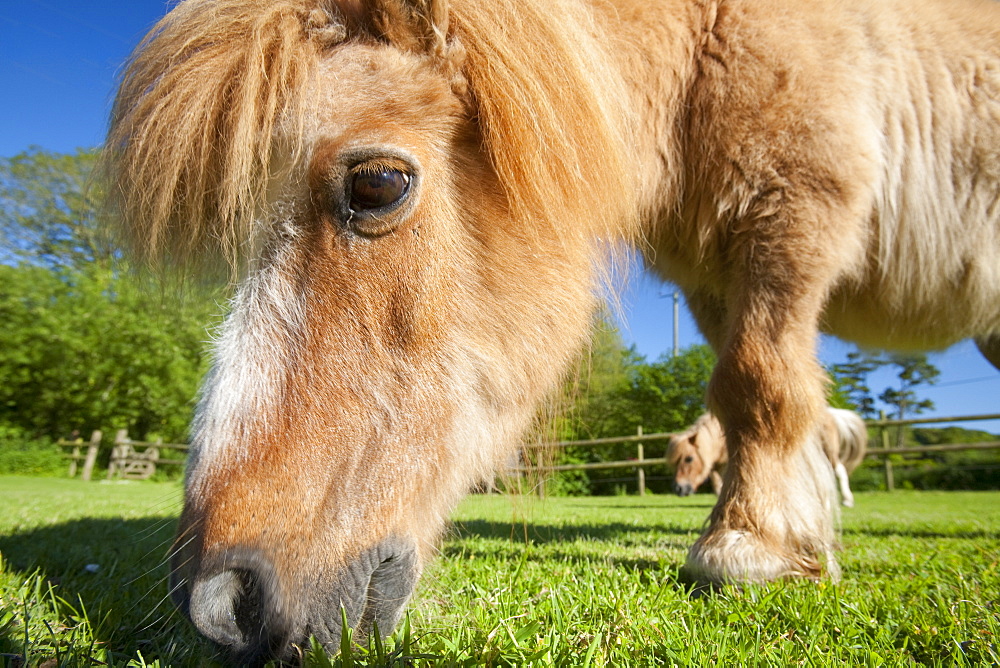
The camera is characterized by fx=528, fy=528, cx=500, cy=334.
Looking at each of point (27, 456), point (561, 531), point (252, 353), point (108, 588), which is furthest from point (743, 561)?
point (27, 456)

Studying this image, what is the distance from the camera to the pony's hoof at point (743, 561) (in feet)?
5.30

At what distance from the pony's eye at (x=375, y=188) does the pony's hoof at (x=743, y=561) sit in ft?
Result: 4.68

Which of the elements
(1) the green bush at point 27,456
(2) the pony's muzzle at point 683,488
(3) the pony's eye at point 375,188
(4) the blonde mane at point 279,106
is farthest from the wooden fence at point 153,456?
(3) the pony's eye at point 375,188

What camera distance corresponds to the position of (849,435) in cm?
829

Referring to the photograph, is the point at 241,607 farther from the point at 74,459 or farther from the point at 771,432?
the point at 74,459

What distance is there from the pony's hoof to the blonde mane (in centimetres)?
106

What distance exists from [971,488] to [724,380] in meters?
21.4

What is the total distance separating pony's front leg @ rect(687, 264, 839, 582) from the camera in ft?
5.63

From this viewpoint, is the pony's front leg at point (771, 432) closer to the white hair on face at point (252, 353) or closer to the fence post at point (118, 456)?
the white hair on face at point (252, 353)

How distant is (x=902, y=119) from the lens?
220 centimetres

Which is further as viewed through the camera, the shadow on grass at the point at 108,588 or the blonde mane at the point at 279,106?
the blonde mane at the point at 279,106

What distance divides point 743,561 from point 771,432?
43cm

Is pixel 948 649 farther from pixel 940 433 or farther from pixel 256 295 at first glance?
pixel 940 433

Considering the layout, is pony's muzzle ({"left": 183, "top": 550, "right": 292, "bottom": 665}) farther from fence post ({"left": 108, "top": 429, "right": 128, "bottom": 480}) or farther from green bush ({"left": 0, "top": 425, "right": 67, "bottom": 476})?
green bush ({"left": 0, "top": 425, "right": 67, "bottom": 476})
